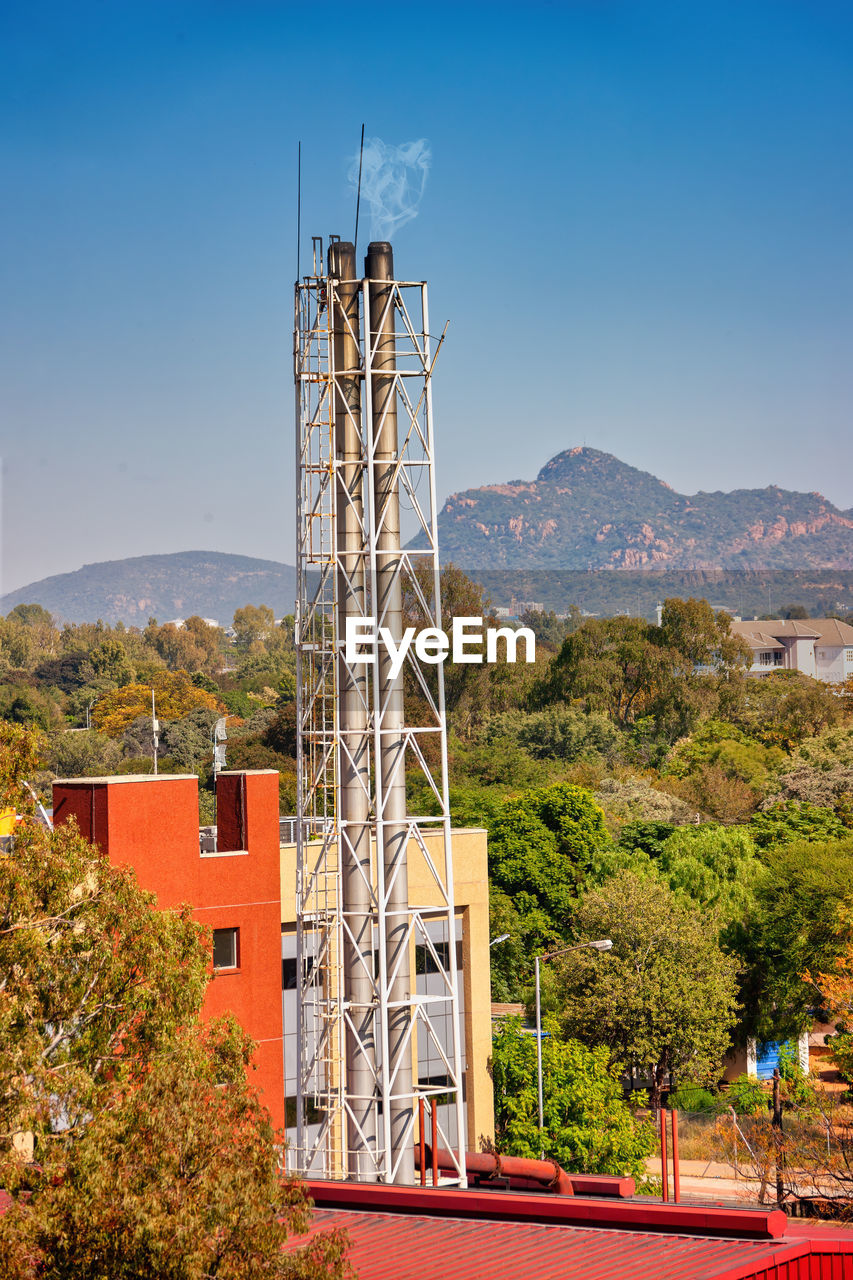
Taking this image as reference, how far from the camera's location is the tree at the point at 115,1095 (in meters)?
10.1

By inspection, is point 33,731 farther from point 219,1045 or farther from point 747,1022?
point 747,1022

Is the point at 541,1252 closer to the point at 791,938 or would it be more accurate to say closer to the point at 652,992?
the point at 652,992

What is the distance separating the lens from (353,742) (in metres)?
27.5

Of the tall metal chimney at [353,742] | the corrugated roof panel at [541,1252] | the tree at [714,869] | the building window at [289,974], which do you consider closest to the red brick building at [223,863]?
the tall metal chimney at [353,742]

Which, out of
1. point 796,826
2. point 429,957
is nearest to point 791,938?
point 796,826

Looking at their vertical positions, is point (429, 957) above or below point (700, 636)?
below

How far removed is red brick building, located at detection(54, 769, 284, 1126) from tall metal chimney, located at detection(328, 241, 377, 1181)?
180 cm

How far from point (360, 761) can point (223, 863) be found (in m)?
3.45

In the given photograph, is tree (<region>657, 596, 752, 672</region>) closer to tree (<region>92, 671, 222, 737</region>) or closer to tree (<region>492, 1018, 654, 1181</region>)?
tree (<region>92, 671, 222, 737</region>)

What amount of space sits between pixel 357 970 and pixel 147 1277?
17.2m

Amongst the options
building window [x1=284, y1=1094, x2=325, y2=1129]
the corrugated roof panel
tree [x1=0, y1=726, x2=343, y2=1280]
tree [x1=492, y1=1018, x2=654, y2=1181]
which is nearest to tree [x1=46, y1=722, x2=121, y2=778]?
tree [x1=492, y1=1018, x2=654, y2=1181]

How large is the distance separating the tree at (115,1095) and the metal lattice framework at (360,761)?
36.3 feet

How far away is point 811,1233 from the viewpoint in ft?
56.0

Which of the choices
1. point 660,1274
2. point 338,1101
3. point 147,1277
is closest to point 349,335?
point 338,1101
